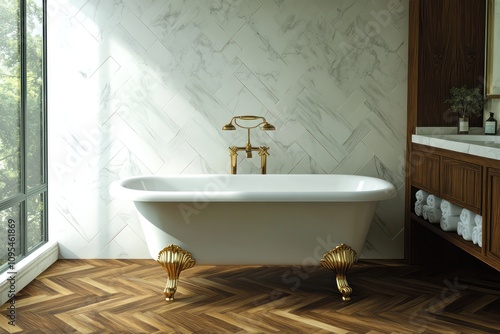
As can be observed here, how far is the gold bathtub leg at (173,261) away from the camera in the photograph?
11.8ft

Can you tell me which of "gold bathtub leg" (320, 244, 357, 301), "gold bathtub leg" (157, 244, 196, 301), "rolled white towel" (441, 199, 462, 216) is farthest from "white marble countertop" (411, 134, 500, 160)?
"gold bathtub leg" (157, 244, 196, 301)

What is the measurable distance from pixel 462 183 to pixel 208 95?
6.69ft

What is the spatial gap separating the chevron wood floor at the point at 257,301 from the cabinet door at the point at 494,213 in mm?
484

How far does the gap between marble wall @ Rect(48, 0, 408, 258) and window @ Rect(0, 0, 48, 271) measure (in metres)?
0.09

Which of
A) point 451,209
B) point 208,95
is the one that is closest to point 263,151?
point 208,95

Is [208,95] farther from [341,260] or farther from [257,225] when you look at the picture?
[341,260]

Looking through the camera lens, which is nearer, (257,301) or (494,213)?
(494,213)

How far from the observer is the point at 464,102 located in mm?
4227

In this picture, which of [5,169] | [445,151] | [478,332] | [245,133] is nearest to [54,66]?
[5,169]

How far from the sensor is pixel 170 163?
15.0 ft

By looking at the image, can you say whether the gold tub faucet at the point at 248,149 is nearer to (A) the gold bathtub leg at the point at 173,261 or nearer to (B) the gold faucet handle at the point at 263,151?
(B) the gold faucet handle at the point at 263,151

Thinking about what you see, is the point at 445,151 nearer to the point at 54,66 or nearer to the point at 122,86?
the point at 122,86

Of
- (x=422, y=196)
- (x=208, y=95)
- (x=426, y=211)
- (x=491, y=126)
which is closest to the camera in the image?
(x=426, y=211)

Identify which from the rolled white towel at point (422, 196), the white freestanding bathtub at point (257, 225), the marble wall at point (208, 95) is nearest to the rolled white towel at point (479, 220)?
the white freestanding bathtub at point (257, 225)
